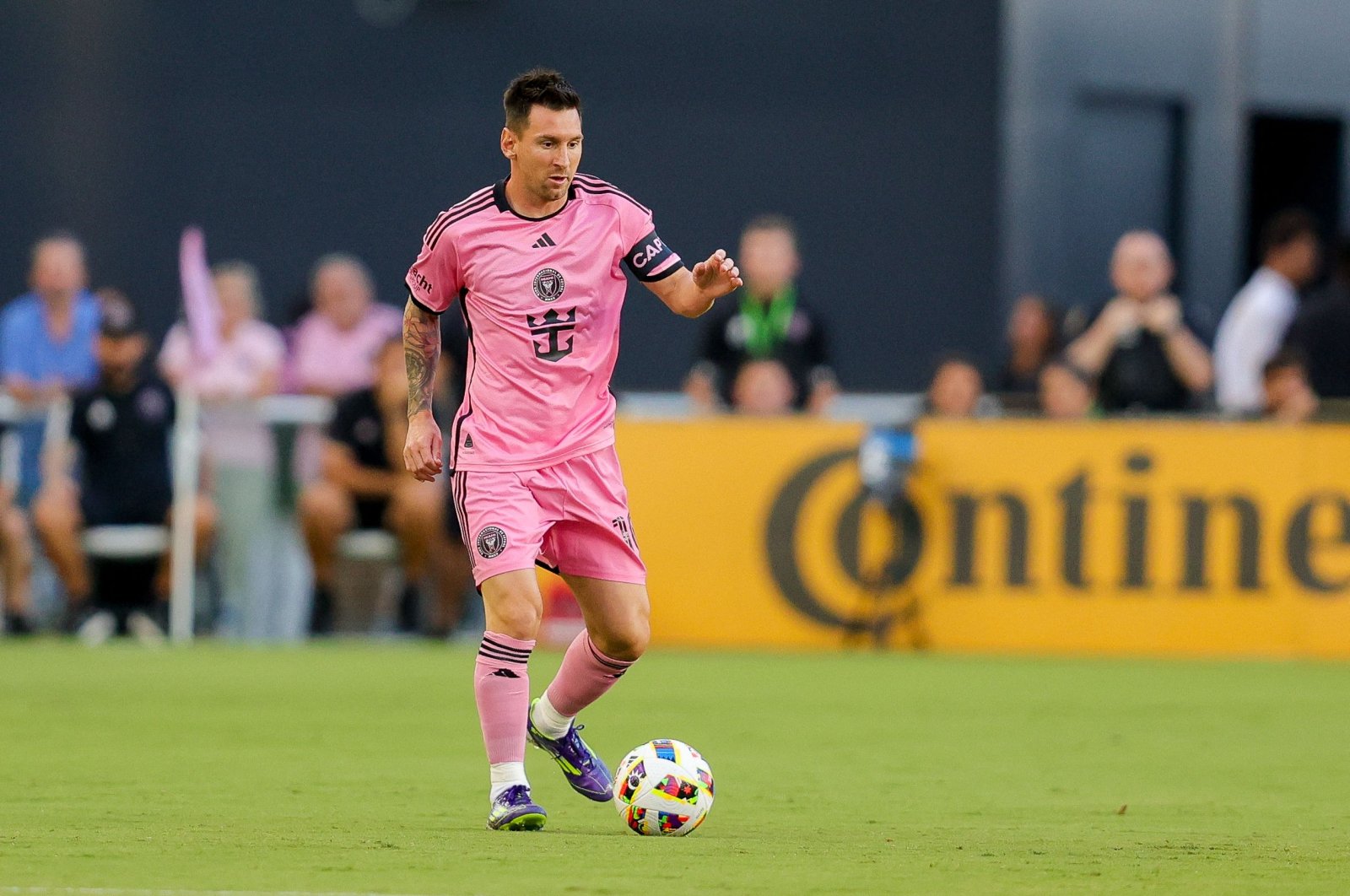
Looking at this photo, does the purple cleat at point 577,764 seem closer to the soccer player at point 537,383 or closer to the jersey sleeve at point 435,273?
the soccer player at point 537,383

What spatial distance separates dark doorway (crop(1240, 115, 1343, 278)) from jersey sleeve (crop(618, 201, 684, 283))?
15196 mm

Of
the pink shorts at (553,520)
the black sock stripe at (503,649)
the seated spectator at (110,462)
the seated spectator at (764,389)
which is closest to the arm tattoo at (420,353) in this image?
the pink shorts at (553,520)

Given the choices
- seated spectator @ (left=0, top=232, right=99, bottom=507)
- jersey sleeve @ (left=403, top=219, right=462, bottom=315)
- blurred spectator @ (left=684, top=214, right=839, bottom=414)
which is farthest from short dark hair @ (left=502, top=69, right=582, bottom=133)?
seated spectator @ (left=0, top=232, right=99, bottom=507)

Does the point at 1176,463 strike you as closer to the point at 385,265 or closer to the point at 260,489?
the point at 260,489

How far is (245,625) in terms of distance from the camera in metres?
15.0

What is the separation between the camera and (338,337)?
15547mm

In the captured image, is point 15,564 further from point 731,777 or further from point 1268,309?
point 1268,309

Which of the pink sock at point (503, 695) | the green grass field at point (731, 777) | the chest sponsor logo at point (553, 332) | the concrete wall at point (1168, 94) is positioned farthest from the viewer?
→ the concrete wall at point (1168, 94)

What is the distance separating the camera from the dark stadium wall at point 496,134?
18047 mm

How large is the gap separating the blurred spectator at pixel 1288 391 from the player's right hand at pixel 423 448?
8.26 metres

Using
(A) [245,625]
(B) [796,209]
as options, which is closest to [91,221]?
(A) [245,625]

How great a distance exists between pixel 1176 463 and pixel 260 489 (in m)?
5.98

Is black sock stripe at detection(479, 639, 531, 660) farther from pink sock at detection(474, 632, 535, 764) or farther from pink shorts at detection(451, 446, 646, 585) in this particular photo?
pink shorts at detection(451, 446, 646, 585)

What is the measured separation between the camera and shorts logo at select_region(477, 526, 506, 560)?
6754 millimetres
